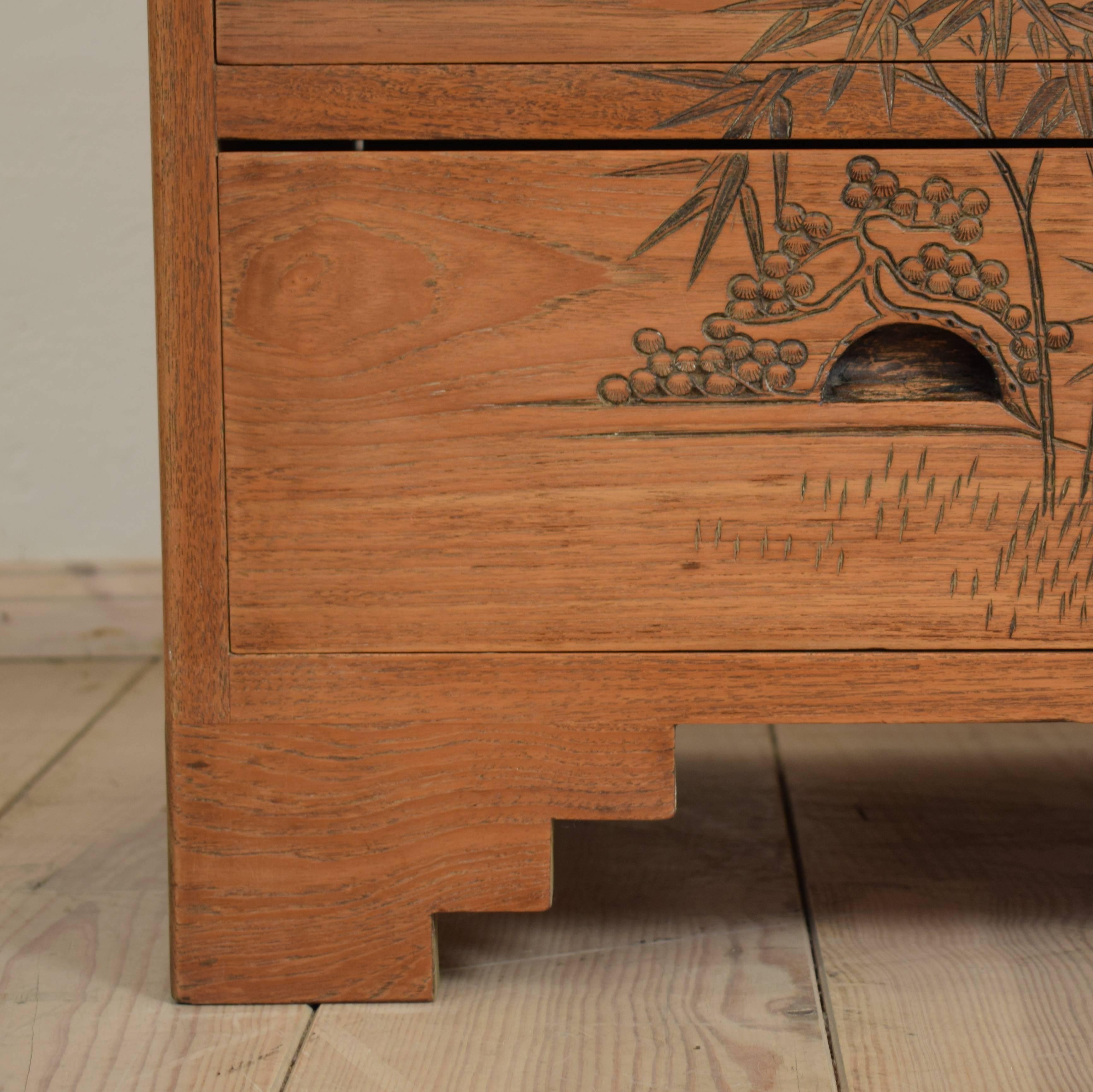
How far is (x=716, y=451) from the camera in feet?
1.68

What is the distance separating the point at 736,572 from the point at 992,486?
0.11 m

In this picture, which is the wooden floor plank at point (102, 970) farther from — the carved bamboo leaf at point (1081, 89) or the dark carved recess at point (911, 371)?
the carved bamboo leaf at point (1081, 89)

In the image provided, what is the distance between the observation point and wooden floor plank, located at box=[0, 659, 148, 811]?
0.87 metres

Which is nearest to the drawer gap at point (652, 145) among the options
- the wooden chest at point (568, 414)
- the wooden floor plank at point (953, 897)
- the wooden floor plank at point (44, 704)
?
the wooden chest at point (568, 414)

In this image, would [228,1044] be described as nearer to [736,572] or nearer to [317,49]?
[736,572]

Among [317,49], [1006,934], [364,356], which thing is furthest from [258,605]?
[1006,934]

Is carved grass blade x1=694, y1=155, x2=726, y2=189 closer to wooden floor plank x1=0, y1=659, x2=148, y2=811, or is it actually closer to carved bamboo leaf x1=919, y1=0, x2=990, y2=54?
carved bamboo leaf x1=919, y1=0, x2=990, y2=54

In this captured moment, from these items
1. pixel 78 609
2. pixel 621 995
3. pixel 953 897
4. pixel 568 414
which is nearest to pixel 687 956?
pixel 621 995

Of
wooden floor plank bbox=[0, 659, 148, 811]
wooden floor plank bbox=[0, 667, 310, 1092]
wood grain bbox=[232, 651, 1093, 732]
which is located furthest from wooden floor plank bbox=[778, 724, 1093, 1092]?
wooden floor plank bbox=[0, 659, 148, 811]

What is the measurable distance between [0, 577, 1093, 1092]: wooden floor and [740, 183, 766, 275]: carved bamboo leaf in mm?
318

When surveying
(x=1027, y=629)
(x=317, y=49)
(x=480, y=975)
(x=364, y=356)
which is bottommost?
(x=480, y=975)

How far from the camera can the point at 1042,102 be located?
0.49 metres

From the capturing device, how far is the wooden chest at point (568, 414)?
49 cm

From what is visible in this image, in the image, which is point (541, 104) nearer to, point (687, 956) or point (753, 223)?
point (753, 223)
